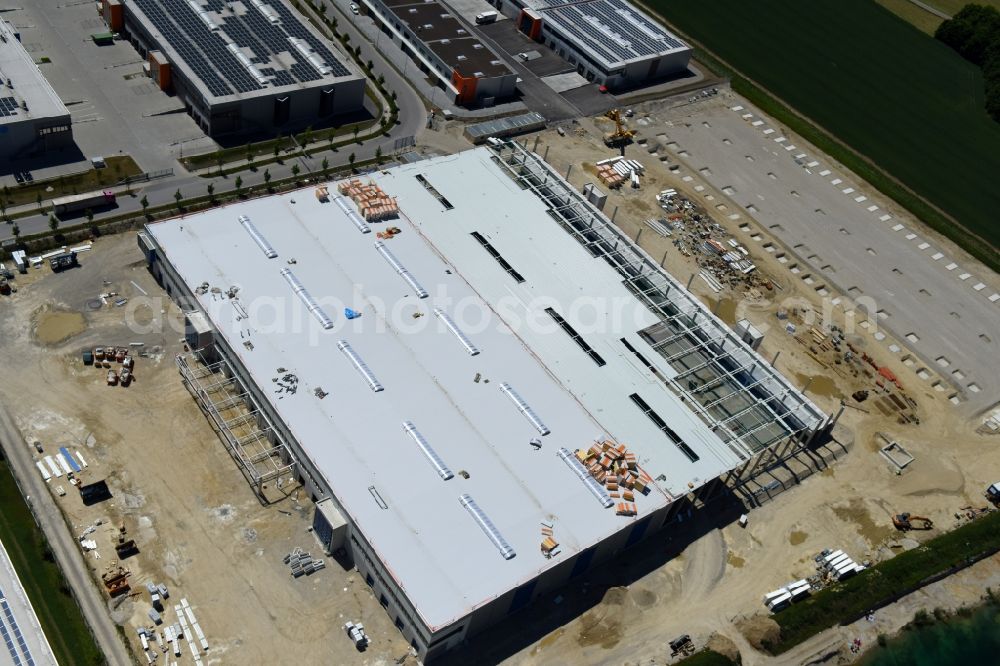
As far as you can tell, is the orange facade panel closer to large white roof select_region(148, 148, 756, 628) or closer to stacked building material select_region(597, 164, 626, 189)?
stacked building material select_region(597, 164, 626, 189)

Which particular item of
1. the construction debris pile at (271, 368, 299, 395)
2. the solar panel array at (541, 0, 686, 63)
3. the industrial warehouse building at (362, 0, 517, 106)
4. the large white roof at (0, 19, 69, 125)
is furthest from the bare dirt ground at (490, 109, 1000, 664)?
the large white roof at (0, 19, 69, 125)

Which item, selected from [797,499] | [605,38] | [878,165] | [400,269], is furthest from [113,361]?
[878,165]

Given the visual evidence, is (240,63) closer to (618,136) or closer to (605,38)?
(618,136)

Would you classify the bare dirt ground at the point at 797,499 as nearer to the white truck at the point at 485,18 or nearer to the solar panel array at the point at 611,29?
the solar panel array at the point at 611,29

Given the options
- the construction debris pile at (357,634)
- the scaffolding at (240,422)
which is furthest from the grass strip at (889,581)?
the scaffolding at (240,422)

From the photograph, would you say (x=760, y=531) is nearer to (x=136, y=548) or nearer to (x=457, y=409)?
(x=457, y=409)

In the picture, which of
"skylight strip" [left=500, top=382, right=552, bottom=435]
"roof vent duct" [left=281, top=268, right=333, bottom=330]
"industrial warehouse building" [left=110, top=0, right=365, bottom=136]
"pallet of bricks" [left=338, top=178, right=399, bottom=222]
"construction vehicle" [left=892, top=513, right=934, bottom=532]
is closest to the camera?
"skylight strip" [left=500, top=382, right=552, bottom=435]
